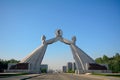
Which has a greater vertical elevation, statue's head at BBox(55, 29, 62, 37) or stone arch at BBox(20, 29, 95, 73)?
statue's head at BBox(55, 29, 62, 37)

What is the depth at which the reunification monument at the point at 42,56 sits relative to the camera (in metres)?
54.1

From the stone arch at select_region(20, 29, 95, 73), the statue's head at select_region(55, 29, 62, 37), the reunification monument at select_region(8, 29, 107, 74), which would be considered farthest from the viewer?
the statue's head at select_region(55, 29, 62, 37)

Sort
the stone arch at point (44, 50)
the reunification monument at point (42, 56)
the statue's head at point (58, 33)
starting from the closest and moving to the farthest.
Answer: the reunification monument at point (42, 56), the stone arch at point (44, 50), the statue's head at point (58, 33)

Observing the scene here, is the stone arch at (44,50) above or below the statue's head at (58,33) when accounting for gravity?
below

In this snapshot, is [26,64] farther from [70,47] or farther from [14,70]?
[70,47]

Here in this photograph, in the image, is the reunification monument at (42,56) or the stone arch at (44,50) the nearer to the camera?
the reunification monument at (42,56)

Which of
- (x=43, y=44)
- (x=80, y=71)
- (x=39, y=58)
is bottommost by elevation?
(x=80, y=71)

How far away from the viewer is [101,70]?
55.1m

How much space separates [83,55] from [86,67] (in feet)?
15.4

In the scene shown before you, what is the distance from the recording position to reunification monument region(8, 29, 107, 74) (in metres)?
54.1

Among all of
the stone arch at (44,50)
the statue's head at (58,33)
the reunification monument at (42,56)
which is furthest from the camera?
the statue's head at (58,33)

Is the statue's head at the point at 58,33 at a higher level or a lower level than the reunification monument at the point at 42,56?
higher

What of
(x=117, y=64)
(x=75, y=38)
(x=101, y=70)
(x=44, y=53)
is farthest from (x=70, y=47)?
(x=117, y=64)

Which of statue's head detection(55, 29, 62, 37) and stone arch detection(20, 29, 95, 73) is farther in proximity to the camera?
statue's head detection(55, 29, 62, 37)
